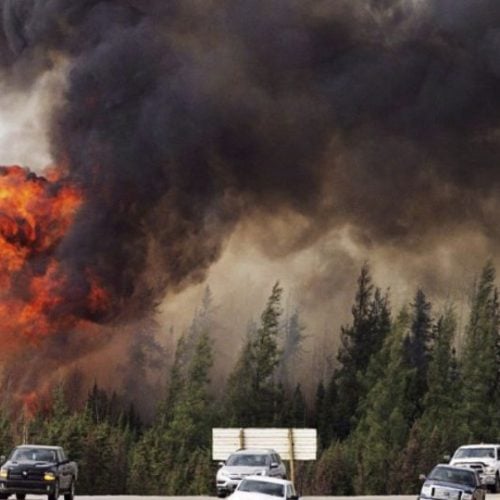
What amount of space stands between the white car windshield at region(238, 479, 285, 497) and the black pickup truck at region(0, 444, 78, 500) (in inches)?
372

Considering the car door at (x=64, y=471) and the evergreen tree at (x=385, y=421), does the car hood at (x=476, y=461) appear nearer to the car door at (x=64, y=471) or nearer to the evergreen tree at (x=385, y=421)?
the car door at (x=64, y=471)

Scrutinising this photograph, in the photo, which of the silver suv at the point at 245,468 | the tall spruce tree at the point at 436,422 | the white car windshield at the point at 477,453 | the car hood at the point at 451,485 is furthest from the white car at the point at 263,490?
the tall spruce tree at the point at 436,422

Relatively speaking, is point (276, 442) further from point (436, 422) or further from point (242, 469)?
point (436, 422)

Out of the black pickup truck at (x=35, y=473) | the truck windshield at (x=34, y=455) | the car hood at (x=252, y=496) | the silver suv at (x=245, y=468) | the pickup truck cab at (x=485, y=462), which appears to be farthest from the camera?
the pickup truck cab at (x=485, y=462)

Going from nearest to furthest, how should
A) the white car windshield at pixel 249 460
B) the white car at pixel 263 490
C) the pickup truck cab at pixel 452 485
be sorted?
the white car at pixel 263 490
the pickup truck cab at pixel 452 485
the white car windshield at pixel 249 460

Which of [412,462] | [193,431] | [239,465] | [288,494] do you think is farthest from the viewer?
[193,431]

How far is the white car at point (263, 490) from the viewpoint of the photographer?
150ft

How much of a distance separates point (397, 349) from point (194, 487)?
30.8m

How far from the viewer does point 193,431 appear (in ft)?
445

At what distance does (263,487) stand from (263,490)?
0.66ft

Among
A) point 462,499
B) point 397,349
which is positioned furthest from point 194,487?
point 462,499

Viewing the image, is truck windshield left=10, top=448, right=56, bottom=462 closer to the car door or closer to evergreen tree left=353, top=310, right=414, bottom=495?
the car door

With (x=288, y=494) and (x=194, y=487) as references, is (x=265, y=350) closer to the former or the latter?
(x=194, y=487)

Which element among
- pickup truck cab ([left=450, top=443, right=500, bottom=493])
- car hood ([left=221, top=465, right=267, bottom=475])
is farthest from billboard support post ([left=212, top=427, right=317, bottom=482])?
pickup truck cab ([left=450, top=443, right=500, bottom=493])
